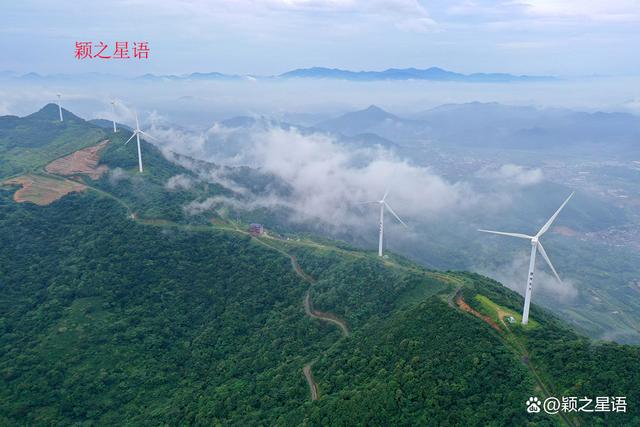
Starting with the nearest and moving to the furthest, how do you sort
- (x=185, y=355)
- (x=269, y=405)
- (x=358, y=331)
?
(x=269, y=405)
(x=358, y=331)
(x=185, y=355)

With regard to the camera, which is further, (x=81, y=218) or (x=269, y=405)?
(x=81, y=218)

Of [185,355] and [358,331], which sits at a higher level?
[358,331]

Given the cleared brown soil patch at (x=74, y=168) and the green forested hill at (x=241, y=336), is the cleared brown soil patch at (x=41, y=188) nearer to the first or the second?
the green forested hill at (x=241, y=336)

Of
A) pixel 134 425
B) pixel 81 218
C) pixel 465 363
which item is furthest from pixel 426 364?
pixel 81 218

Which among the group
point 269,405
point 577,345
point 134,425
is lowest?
point 134,425

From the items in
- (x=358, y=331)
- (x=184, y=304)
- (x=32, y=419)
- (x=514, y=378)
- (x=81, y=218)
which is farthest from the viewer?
(x=81, y=218)

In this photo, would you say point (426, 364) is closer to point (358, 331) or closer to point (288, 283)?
point (358, 331)

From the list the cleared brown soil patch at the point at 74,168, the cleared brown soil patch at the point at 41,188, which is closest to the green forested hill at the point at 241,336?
the cleared brown soil patch at the point at 41,188
